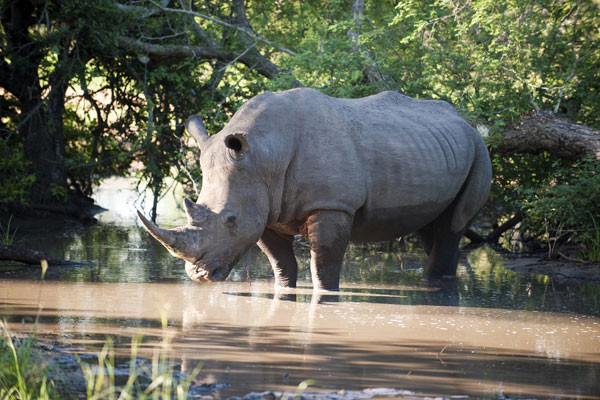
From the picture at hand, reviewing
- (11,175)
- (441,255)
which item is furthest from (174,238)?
(11,175)

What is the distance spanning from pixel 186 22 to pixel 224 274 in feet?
24.0

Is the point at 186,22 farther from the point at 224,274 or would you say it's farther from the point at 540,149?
the point at 224,274

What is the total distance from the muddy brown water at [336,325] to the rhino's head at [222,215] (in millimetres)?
349

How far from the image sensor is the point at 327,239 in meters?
6.77

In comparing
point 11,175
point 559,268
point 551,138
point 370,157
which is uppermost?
point 551,138

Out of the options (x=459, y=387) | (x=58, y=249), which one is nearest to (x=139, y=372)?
(x=459, y=387)

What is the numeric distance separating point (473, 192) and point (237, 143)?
3.04 metres

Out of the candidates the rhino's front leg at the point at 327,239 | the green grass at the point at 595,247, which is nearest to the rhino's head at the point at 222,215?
the rhino's front leg at the point at 327,239

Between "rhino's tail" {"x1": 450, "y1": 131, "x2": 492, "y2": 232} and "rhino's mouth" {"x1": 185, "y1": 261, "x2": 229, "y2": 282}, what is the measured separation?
2969mm

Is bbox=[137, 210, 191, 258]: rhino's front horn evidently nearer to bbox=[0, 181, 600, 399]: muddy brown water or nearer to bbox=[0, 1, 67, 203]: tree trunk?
bbox=[0, 181, 600, 399]: muddy brown water

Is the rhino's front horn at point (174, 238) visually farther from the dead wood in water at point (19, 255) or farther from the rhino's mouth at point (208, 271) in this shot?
the dead wood in water at point (19, 255)

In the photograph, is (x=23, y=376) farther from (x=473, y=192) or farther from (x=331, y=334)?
(x=473, y=192)

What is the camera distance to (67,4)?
10656mm

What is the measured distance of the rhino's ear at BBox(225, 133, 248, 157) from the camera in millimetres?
6199
